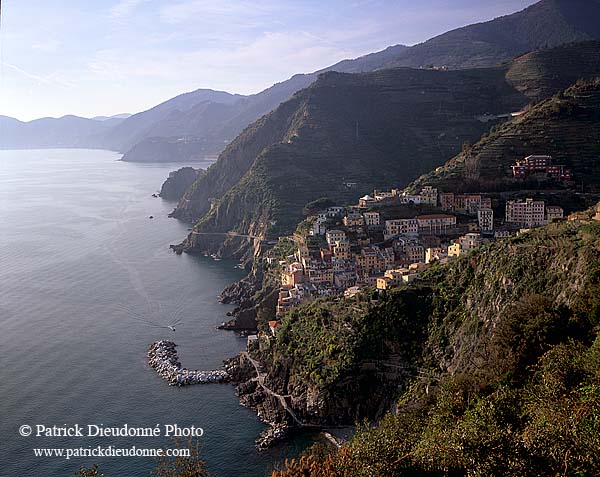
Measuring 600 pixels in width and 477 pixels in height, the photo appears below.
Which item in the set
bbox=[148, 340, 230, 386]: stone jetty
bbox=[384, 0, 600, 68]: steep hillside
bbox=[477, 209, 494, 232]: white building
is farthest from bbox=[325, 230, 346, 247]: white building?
bbox=[384, 0, 600, 68]: steep hillside

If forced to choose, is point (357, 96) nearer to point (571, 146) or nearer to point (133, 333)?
point (571, 146)

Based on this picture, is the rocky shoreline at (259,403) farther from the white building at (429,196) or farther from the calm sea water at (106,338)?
the white building at (429,196)

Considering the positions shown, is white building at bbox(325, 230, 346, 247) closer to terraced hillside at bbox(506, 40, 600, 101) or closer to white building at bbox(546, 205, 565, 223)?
white building at bbox(546, 205, 565, 223)

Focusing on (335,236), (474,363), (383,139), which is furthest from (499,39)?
(474,363)

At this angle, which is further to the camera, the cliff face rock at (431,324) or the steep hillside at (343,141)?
the steep hillside at (343,141)

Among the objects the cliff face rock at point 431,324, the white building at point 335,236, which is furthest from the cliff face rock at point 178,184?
the cliff face rock at point 431,324
